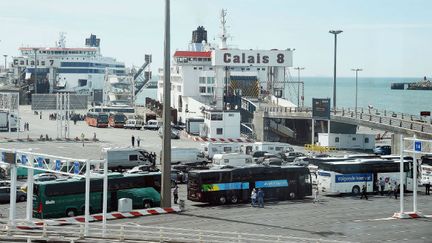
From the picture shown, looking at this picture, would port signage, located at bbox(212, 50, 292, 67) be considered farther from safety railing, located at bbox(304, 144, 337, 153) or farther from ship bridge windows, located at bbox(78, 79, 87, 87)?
ship bridge windows, located at bbox(78, 79, 87, 87)

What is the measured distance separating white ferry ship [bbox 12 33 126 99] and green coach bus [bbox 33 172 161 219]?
9835 cm

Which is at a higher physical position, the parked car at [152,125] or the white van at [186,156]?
the parked car at [152,125]

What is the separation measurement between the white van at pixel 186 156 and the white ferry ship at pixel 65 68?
84.2 meters

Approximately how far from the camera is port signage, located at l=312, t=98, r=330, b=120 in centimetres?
5553

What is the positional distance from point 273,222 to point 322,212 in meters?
3.28

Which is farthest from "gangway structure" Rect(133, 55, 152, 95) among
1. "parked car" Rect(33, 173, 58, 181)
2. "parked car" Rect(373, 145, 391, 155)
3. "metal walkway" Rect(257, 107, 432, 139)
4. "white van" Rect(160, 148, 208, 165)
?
"parked car" Rect(33, 173, 58, 181)

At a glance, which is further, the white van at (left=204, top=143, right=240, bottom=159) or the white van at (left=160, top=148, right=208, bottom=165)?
the white van at (left=204, top=143, right=240, bottom=159)

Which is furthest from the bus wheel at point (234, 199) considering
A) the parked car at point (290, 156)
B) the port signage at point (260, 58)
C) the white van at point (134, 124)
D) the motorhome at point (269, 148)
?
the port signage at point (260, 58)

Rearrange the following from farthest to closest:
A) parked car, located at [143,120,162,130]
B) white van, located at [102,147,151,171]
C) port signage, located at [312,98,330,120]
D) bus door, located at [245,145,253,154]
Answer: parked car, located at [143,120,162,130] < port signage, located at [312,98,330,120] < bus door, located at [245,145,253,154] < white van, located at [102,147,151,171]

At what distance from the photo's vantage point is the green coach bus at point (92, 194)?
91.8 feet

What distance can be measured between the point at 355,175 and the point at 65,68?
102 m

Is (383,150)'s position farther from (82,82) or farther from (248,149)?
(82,82)

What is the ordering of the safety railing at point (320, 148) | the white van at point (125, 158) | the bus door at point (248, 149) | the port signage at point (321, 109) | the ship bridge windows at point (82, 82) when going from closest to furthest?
the white van at point (125, 158) < the bus door at point (248, 149) < the safety railing at point (320, 148) < the port signage at point (321, 109) < the ship bridge windows at point (82, 82)

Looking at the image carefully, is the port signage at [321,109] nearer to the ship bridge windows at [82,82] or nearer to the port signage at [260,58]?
the port signage at [260,58]
